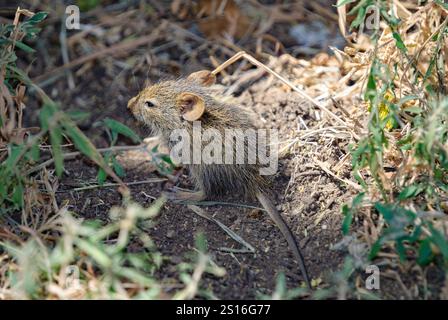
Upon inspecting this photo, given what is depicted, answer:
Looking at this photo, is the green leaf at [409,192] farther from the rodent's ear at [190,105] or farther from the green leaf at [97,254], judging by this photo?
the green leaf at [97,254]

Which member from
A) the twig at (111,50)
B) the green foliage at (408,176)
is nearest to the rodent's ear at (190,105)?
the green foliage at (408,176)

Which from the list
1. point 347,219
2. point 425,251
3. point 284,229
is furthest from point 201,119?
point 425,251

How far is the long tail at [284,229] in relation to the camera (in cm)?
377

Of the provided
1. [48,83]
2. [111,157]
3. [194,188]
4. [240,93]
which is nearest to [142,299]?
[111,157]

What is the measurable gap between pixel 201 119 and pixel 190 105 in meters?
0.14

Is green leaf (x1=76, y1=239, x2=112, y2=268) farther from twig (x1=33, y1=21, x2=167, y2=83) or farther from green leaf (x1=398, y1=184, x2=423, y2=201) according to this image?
twig (x1=33, y1=21, x2=167, y2=83)

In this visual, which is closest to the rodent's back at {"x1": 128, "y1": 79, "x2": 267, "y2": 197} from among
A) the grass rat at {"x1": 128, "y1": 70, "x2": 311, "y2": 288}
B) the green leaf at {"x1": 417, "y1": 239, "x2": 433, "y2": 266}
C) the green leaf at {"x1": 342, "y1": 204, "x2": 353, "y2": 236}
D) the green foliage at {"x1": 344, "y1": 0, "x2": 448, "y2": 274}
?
the grass rat at {"x1": 128, "y1": 70, "x2": 311, "y2": 288}

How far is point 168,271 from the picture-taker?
12.3 feet

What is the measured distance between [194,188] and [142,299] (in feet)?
6.33

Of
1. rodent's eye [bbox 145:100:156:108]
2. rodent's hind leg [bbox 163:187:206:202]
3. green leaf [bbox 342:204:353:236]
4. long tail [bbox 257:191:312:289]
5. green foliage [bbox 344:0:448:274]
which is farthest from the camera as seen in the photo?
rodent's eye [bbox 145:100:156:108]

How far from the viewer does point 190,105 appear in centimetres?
484

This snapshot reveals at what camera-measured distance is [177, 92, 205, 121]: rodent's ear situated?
→ 4.67m

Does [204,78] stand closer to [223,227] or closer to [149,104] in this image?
[149,104]
